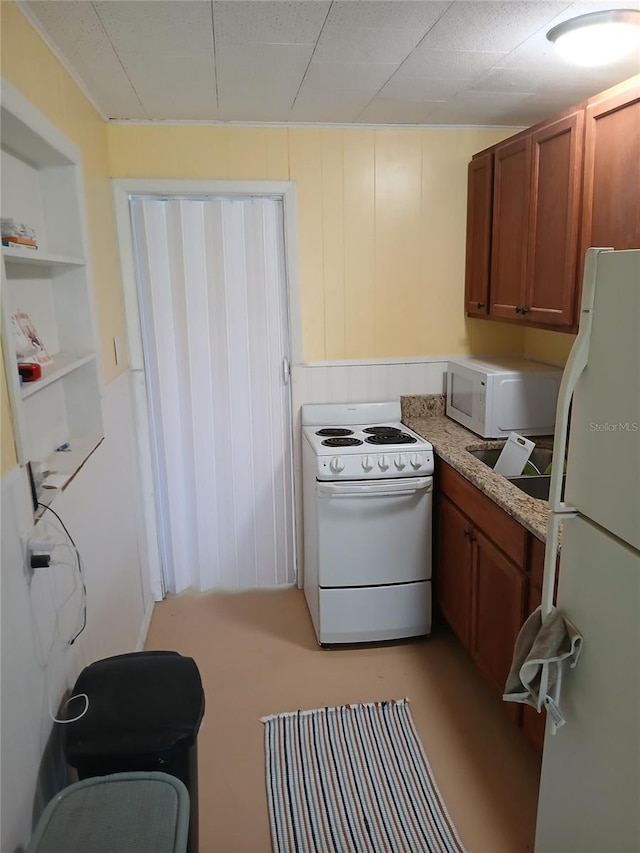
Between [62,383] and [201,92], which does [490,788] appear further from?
[201,92]

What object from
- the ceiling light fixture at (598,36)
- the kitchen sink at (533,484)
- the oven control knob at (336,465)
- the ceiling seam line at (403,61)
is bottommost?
the kitchen sink at (533,484)

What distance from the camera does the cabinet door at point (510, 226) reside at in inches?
97.5

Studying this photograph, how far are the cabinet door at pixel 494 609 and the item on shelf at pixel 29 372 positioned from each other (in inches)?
62.4

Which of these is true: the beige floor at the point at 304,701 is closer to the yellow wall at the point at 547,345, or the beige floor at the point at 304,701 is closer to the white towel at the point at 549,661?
the white towel at the point at 549,661

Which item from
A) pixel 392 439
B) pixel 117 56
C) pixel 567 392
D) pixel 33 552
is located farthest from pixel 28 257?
pixel 392 439

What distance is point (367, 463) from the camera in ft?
8.60

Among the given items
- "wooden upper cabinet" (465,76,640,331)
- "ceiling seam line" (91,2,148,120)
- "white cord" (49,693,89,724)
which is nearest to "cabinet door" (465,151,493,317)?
"wooden upper cabinet" (465,76,640,331)

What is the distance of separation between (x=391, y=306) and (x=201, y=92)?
1313 mm

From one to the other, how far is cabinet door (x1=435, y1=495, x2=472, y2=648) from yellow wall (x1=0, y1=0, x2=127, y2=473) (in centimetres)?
154

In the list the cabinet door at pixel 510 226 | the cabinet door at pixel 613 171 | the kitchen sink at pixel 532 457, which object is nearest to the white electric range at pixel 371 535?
the kitchen sink at pixel 532 457

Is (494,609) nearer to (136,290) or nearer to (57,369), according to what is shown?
(57,369)

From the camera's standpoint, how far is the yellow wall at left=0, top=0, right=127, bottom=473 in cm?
151

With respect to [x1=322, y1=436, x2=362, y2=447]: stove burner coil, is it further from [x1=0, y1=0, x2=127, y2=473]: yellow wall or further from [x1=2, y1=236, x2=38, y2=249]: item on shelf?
[x1=2, y1=236, x2=38, y2=249]: item on shelf

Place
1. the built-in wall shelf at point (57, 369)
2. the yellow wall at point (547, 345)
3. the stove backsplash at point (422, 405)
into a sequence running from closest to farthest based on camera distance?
the built-in wall shelf at point (57, 369) → the yellow wall at point (547, 345) → the stove backsplash at point (422, 405)
